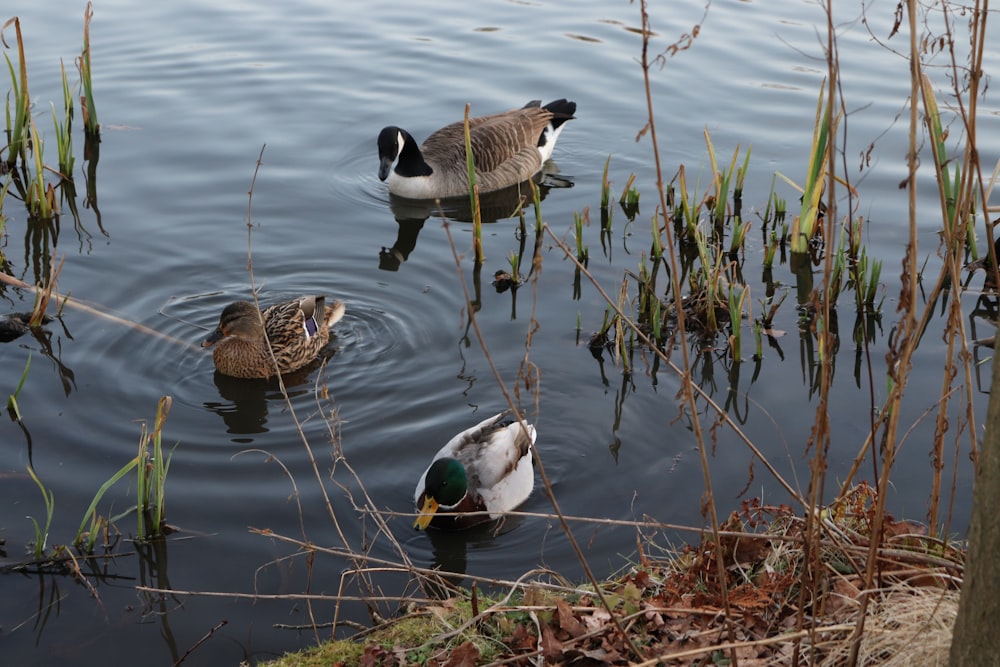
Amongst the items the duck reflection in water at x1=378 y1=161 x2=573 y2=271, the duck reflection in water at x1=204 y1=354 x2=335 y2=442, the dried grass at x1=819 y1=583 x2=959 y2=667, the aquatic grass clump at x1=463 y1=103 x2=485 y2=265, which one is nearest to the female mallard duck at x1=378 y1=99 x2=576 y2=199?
the duck reflection in water at x1=378 y1=161 x2=573 y2=271

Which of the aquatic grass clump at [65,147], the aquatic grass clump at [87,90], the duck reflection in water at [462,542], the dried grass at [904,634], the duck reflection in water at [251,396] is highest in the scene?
the aquatic grass clump at [87,90]

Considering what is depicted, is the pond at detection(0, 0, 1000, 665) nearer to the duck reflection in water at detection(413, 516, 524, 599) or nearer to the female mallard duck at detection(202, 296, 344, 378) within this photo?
the duck reflection in water at detection(413, 516, 524, 599)

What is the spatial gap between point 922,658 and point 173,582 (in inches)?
139

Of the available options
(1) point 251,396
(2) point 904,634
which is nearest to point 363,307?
(1) point 251,396

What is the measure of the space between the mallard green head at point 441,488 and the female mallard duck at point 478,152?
190 inches

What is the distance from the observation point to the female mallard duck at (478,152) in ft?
34.5

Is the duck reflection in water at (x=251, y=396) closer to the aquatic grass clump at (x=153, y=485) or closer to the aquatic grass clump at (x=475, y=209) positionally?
the aquatic grass clump at (x=153, y=485)

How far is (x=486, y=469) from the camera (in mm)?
6391

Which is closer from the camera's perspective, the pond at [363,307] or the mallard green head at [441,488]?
the pond at [363,307]

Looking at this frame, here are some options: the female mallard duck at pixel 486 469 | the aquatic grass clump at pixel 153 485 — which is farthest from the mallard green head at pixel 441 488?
the aquatic grass clump at pixel 153 485

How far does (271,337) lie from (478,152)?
166 inches

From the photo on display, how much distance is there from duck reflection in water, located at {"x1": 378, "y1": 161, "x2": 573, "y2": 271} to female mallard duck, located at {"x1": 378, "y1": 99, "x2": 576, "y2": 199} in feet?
0.29

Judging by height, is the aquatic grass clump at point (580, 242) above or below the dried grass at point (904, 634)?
above

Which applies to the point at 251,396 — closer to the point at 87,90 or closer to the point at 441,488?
the point at 441,488
